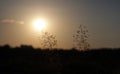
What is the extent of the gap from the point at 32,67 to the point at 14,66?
3.59ft

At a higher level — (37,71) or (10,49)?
(10,49)

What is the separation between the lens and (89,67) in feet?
68.4

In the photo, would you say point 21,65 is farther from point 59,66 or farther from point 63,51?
point 63,51

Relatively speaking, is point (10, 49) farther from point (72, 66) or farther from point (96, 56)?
point (72, 66)

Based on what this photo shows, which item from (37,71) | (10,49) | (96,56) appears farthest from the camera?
(10,49)

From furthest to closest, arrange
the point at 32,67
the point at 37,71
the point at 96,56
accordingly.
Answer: the point at 96,56 < the point at 32,67 < the point at 37,71

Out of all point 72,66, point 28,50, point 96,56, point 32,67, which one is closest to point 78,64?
point 72,66

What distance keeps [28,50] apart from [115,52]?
709cm

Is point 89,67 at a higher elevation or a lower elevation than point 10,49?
lower

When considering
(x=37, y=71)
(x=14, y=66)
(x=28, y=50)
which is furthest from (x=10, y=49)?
(x=37, y=71)

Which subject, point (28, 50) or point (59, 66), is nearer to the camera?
point (59, 66)

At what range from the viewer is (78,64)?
21.6 metres

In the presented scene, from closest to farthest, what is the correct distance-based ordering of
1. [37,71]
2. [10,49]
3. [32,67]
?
1. [37,71]
2. [32,67]
3. [10,49]

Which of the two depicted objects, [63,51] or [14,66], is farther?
[63,51]
